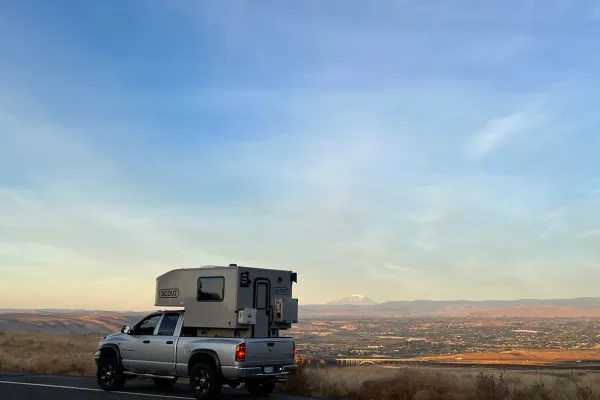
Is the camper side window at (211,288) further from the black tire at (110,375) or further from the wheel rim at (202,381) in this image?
the black tire at (110,375)

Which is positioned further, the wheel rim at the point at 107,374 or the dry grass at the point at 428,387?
the wheel rim at the point at 107,374

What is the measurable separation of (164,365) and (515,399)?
853cm

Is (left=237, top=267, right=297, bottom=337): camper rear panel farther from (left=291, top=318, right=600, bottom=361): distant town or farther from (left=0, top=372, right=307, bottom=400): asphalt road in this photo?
(left=291, top=318, right=600, bottom=361): distant town

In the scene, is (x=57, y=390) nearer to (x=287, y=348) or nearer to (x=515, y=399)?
(x=287, y=348)

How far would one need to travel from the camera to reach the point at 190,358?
1401cm

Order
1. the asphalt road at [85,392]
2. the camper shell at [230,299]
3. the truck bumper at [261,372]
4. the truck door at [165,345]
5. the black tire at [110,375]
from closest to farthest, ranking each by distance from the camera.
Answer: the truck bumper at [261,372], the camper shell at [230,299], the asphalt road at [85,392], the truck door at [165,345], the black tire at [110,375]

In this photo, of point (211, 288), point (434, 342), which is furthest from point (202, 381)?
point (434, 342)

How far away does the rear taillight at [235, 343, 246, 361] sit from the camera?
13.2 metres

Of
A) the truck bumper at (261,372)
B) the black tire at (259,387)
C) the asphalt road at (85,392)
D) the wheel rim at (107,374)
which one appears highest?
the truck bumper at (261,372)

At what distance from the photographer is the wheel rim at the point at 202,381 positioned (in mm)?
13555

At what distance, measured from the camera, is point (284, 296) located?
50.8 ft

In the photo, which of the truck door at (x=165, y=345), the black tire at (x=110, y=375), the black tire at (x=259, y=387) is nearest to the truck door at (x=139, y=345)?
the truck door at (x=165, y=345)

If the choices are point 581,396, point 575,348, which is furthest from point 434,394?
point 575,348

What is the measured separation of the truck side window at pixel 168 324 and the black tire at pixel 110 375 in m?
1.73
